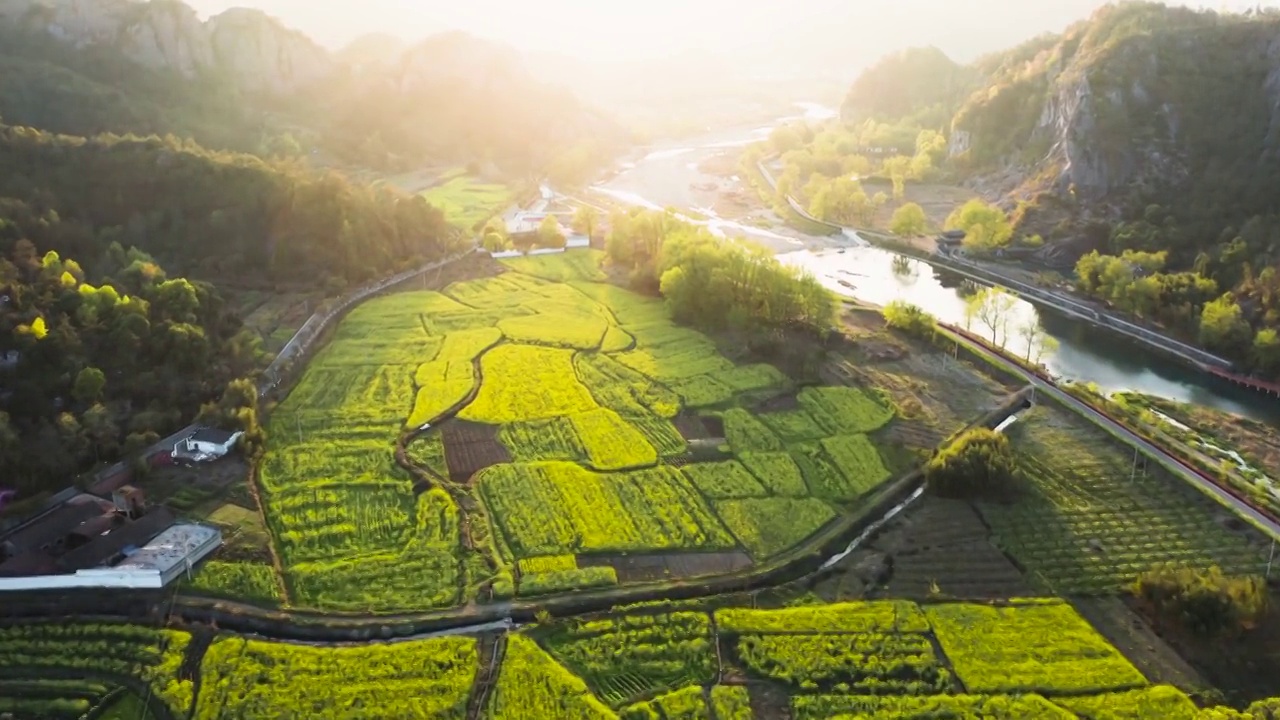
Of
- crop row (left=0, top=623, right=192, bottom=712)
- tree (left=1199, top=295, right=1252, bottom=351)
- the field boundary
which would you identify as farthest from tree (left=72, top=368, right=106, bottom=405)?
tree (left=1199, top=295, right=1252, bottom=351)

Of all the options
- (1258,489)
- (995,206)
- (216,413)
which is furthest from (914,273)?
(216,413)

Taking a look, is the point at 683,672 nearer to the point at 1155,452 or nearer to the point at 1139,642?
the point at 1139,642

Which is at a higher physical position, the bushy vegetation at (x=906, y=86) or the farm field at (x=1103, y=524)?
the bushy vegetation at (x=906, y=86)

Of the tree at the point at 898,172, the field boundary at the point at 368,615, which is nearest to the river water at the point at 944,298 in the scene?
the tree at the point at 898,172

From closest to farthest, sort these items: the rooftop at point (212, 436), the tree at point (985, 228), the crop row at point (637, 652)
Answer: the crop row at point (637, 652), the rooftop at point (212, 436), the tree at point (985, 228)

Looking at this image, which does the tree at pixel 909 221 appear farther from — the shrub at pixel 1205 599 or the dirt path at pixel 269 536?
the dirt path at pixel 269 536

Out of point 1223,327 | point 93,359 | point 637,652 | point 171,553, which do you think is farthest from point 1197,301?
point 93,359
